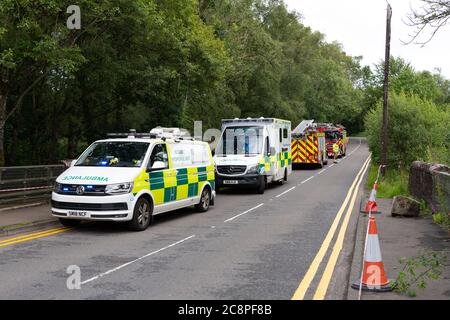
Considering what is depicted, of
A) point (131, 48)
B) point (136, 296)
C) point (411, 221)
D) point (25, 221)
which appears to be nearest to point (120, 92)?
point (131, 48)

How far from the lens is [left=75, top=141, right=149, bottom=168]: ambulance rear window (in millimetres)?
11430

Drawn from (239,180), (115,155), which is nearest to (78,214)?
(115,155)

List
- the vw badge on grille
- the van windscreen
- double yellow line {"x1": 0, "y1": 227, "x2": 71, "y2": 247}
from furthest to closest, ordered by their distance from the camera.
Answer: the van windscreen < the vw badge on grille < double yellow line {"x1": 0, "y1": 227, "x2": 71, "y2": 247}

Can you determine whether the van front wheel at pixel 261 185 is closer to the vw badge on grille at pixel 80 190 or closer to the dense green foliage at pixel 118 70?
the dense green foliage at pixel 118 70

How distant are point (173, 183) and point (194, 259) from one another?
4.23 meters

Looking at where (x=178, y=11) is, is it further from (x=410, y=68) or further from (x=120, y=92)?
(x=410, y=68)

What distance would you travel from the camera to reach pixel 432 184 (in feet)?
43.2

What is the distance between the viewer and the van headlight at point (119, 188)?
10.4 metres

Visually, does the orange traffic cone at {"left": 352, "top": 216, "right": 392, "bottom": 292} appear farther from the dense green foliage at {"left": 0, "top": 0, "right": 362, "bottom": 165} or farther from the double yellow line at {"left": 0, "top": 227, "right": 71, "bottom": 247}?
the dense green foliage at {"left": 0, "top": 0, "right": 362, "bottom": 165}

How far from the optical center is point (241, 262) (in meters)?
8.12

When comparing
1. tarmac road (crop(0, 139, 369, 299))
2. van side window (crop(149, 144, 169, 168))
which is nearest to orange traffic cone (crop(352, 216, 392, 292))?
→ tarmac road (crop(0, 139, 369, 299))

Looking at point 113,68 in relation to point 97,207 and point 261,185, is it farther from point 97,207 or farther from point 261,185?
point 97,207

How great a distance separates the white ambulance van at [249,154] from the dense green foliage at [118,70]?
333 cm

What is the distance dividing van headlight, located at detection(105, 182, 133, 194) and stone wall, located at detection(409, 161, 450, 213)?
21.5 feet
